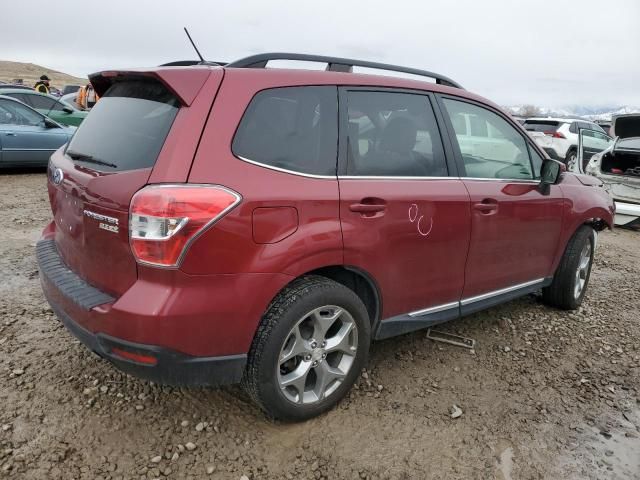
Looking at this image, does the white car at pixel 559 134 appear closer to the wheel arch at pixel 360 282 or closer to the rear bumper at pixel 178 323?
the wheel arch at pixel 360 282

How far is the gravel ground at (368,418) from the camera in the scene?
236cm

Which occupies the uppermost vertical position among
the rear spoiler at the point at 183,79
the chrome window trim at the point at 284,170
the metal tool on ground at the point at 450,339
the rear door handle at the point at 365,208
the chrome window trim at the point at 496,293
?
the rear spoiler at the point at 183,79

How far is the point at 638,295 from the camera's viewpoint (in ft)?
15.9

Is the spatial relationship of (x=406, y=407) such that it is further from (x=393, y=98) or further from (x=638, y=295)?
(x=638, y=295)

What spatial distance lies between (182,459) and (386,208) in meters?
1.52

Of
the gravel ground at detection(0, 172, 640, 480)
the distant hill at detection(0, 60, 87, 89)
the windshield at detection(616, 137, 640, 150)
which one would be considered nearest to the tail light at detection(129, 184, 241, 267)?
the gravel ground at detection(0, 172, 640, 480)

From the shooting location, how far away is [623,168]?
853 cm

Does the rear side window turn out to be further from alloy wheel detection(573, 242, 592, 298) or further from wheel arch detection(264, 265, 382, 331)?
alloy wheel detection(573, 242, 592, 298)

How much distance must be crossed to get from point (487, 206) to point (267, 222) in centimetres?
159

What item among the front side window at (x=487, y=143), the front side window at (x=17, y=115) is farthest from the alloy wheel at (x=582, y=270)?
the front side window at (x=17, y=115)

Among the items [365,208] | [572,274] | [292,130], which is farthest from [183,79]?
[572,274]

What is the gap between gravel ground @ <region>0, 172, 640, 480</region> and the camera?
2363 millimetres

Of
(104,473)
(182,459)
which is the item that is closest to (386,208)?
(182,459)

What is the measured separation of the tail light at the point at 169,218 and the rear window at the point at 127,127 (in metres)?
0.20
